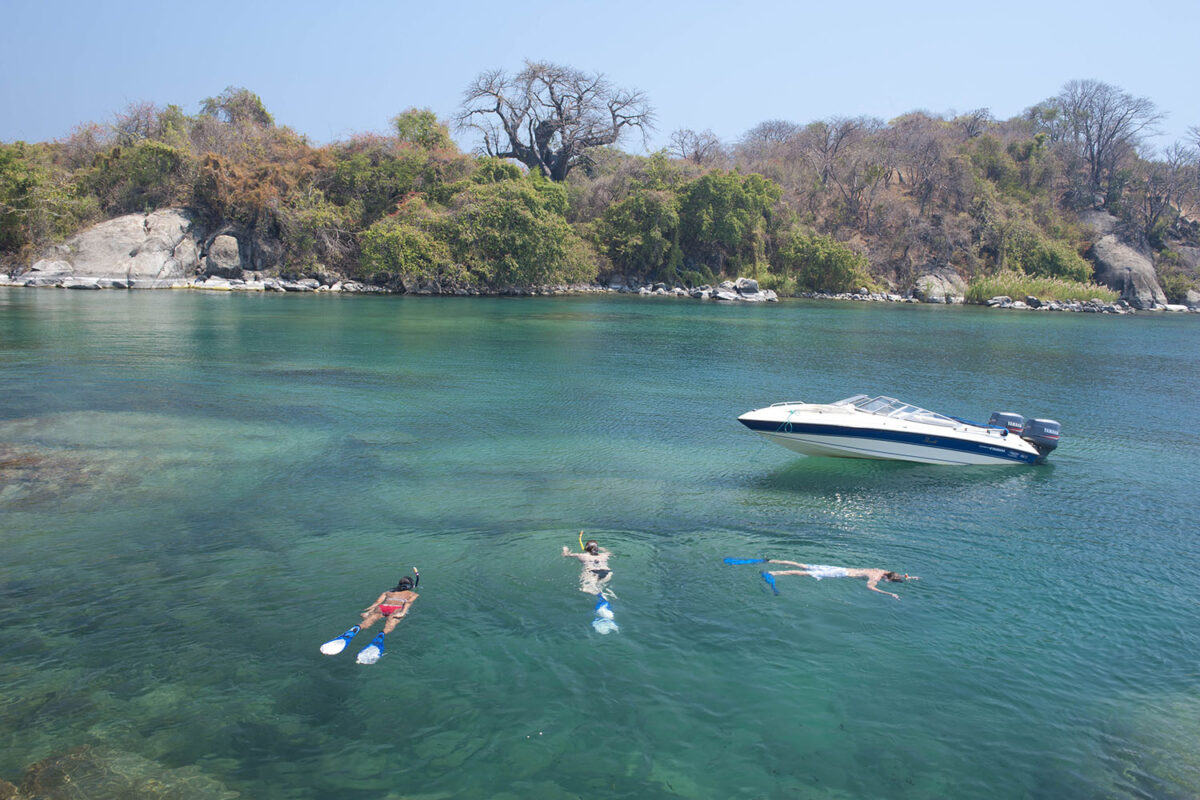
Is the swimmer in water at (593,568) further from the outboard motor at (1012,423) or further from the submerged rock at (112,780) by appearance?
the outboard motor at (1012,423)

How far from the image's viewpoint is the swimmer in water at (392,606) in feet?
30.0

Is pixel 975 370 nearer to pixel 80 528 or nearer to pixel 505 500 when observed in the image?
pixel 505 500

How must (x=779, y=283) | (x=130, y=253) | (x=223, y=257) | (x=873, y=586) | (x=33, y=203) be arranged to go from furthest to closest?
(x=779, y=283), (x=223, y=257), (x=130, y=253), (x=33, y=203), (x=873, y=586)

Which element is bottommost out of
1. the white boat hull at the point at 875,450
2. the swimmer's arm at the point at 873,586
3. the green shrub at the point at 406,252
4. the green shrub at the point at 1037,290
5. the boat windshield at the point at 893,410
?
the swimmer's arm at the point at 873,586

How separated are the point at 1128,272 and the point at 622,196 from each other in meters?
53.7

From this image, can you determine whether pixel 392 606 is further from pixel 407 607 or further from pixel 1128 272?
pixel 1128 272

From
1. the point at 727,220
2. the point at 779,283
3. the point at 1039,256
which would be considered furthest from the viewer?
the point at 1039,256

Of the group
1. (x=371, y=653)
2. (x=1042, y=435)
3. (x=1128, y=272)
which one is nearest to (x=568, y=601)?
(x=371, y=653)

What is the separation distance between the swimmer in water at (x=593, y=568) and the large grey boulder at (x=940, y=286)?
73831 mm

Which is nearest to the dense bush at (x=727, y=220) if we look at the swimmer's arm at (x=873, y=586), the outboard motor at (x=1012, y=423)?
the outboard motor at (x=1012, y=423)

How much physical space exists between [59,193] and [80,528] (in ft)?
189

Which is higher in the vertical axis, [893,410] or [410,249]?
[410,249]

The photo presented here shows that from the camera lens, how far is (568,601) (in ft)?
32.6

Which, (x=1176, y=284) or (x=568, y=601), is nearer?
(x=568, y=601)
